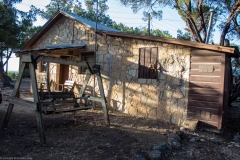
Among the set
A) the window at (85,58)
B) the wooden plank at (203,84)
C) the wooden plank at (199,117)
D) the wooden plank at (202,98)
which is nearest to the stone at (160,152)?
the wooden plank at (199,117)

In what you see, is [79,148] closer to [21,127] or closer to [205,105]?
[21,127]

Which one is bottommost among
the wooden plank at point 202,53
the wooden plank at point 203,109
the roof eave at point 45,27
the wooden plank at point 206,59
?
the wooden plank at point 203,109

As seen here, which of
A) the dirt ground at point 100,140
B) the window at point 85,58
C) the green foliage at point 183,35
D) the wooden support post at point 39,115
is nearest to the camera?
the dirt ground at point 100,140

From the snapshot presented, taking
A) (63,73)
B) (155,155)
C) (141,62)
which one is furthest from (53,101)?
(63,73)

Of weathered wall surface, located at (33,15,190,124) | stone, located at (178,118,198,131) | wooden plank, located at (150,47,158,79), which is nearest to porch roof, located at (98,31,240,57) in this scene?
weathered wall surface, located at (33,15,190,124)

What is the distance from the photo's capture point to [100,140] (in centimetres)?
432

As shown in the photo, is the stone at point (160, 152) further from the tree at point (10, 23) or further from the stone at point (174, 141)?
the tree at point (10, 23)

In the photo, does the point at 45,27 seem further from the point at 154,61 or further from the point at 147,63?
the point at 154,61

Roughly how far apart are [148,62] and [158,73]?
56 centimetres

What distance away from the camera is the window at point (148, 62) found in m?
6.73

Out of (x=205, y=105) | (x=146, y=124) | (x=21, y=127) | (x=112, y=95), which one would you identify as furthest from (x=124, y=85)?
→ (x=21, y=127)

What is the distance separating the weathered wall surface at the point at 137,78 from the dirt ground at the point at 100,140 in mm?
706

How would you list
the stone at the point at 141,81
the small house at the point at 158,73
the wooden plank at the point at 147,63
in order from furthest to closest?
1. the stone at the point at 141,81
2. the wooden plank at the point at 147,63
3. the small house at the point at 158,73

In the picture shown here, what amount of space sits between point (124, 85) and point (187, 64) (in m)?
2.55
